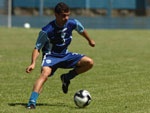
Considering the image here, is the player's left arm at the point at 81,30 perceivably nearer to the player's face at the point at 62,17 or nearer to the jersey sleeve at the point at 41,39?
the player's face at the point at 62,17

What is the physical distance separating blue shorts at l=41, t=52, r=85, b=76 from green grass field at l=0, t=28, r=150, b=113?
671 mm

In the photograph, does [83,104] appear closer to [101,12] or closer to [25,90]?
[25,90]

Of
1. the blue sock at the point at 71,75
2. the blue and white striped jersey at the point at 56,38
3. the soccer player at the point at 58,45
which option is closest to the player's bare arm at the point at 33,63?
the soccer player at the point at 58,45

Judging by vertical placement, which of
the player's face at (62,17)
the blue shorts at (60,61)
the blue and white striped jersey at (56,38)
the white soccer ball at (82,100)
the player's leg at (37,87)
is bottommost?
the white soccer ball at (82,100)

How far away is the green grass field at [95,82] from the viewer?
7979 millimetres

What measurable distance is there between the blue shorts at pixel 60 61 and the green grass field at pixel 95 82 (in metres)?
0.67

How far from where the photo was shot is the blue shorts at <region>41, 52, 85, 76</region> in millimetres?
8203

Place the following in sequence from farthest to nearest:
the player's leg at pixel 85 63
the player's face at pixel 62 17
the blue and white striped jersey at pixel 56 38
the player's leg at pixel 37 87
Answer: the player's leg at pixel 85 63 → the blue and white striped jersey at pixel 56 38 → the player's face at pixel 62 17 → the player's leg at pixel 37 87

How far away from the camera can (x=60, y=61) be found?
8.33 m

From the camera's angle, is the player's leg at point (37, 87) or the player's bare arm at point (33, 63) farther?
the player's leg at point (37, 87)

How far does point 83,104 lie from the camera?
783 centimetres

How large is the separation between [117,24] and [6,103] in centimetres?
2890

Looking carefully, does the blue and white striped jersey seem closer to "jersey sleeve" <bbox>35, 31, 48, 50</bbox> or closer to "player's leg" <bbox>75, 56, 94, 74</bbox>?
"jersey sleeve" <bbox>35, 31, 48, 50</bbox>

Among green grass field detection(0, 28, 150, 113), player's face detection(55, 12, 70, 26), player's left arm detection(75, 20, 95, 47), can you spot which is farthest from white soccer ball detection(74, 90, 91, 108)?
player's face detection(55, 12, 70, 26)
